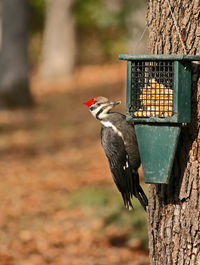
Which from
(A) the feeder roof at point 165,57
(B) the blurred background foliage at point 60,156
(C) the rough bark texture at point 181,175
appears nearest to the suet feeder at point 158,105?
(A) the feeder roof at point 165,57

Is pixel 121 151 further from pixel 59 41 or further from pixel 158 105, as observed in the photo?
pixel 59 41

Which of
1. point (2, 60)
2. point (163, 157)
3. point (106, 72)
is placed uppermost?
point (163, 157)

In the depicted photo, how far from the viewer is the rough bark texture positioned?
13.5 feet

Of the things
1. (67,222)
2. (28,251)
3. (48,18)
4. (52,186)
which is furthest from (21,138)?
(48,18)

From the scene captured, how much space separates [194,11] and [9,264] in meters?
4.57

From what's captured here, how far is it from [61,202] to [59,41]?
20.0m

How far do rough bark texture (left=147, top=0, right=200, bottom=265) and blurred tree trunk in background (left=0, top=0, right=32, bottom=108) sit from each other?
1617cm

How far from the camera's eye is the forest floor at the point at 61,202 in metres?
8.08

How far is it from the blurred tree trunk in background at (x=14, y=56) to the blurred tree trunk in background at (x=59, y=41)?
7140 mm

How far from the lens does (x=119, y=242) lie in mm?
8391

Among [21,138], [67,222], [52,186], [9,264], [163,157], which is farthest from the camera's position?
[21,138]

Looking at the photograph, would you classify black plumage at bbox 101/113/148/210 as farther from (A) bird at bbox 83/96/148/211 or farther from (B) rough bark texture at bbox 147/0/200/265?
(B) rough bark texture at bbox 147/0/200/265

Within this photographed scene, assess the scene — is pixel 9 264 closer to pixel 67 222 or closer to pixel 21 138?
pixel 67 222

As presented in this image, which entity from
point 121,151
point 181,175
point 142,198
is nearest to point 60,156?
point 121,151
